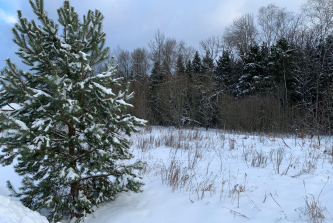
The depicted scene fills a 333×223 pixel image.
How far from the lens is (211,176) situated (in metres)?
4.13

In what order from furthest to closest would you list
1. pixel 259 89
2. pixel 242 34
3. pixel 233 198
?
pixel 242 34 < pixel 259 89 < pixel 233 198

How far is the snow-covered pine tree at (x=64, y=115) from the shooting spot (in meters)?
2.52

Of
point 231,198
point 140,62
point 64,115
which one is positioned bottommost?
point 231,198

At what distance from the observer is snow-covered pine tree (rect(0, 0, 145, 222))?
2.52 m

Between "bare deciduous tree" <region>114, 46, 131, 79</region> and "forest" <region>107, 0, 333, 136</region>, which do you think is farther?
"bare deciduous tree" <region>114, 46, 131, 79</region>

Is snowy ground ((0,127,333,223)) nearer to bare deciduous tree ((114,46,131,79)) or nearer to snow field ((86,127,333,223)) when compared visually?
snow field ((86,127,333,223))

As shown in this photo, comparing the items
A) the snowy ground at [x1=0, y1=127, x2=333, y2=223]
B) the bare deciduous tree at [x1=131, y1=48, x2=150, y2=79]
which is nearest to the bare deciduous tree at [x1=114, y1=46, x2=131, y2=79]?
the bare deciduous tree at [x1=131, y1=48, x2=150, y2=79]

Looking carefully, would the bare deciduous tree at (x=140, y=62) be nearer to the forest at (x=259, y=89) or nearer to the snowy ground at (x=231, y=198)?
the forest at (x=259, y=89)

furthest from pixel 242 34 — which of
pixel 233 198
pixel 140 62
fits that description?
pixel 233 198

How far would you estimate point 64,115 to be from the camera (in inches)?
99.7

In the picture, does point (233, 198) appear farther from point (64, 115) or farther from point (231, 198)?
point (64, 115)

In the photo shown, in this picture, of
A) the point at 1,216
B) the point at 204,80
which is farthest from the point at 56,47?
the point at 204,80

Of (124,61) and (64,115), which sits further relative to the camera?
(124,61)

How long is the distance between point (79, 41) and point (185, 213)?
9.14 ft
